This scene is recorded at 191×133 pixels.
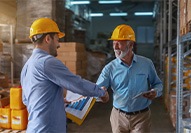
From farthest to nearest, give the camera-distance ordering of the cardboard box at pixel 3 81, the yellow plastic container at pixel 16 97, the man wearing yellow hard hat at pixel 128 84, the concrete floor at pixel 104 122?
the cardboard box at pixel 3 81, the concrete floor at pixel 104 122, the yellow plastic container at pixel 16 97, the man wearing yellow hard hat at pixel 128 84

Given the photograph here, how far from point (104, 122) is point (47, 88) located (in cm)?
506

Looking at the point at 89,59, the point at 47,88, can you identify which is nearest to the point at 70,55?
the point at 89,59

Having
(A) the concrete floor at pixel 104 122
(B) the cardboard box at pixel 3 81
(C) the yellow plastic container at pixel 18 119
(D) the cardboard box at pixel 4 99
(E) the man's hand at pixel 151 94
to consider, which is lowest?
(A) the concrete floor at pixel 104 122

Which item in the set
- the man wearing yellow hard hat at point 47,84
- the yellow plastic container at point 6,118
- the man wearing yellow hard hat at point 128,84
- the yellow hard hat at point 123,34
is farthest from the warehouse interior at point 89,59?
the man wearing yellow hard hat at point 47,84

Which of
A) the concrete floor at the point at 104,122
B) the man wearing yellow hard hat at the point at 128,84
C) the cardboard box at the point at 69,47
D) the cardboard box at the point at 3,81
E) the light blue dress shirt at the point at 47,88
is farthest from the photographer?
the cardboard box at the point at 69,47

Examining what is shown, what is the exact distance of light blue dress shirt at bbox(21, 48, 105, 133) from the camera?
2.46 metres

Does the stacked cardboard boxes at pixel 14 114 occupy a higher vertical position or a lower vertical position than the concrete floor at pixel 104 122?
higher

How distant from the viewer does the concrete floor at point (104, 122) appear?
6.68 meters

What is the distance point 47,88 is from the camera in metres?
2.51

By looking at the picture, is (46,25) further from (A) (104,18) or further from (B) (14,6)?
(A) (104,18)

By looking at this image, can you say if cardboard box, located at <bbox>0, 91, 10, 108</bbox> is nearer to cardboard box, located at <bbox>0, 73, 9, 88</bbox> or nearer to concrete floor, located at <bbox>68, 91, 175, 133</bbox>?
cardboard box, located at <bbox>0, 73, 9, 88</bbox>

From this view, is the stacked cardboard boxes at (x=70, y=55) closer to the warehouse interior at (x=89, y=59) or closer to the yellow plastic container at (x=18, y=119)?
the warehouse interior at (x=89, y=59)

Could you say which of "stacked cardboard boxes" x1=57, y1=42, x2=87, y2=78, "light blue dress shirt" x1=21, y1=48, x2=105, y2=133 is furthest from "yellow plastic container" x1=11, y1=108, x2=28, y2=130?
"light blue dress shirt" x1=21, y1=48, x2=105, y2=133

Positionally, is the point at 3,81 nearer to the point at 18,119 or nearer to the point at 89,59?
the point at 18,119
